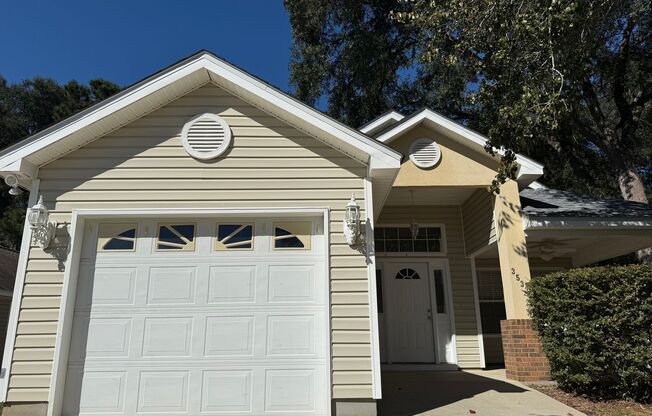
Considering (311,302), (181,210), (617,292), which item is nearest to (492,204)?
(617,292)

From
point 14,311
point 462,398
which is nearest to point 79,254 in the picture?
point 14,311

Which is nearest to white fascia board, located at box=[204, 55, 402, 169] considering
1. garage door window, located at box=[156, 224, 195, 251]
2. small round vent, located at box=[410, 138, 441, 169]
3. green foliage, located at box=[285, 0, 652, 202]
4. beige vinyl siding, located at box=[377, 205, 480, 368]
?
garage door window, located at box=[156, 224, 195, 251]

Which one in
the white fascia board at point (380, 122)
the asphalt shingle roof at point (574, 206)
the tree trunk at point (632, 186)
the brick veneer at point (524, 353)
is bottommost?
the brick veneer at point (524, 353)

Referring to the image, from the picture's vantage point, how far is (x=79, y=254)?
613 centimetres

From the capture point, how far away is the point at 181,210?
6.23 meters

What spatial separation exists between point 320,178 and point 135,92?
2695 mm

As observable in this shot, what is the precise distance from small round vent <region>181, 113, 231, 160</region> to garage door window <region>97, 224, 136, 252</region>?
1.32 metres

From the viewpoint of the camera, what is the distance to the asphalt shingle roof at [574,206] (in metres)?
8.95

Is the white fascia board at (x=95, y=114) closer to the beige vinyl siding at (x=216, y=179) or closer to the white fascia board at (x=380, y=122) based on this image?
the beige vinyl siding at (x=216, y=179)

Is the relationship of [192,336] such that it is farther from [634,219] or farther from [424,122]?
[634,219]

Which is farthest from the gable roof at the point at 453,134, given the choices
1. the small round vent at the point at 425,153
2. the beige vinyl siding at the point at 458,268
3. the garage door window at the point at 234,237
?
the garage door window at the point at 234,237

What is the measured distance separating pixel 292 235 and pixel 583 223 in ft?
19.0

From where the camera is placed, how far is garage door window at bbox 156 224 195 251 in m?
6.28

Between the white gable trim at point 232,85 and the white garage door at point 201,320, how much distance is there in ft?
3.87
